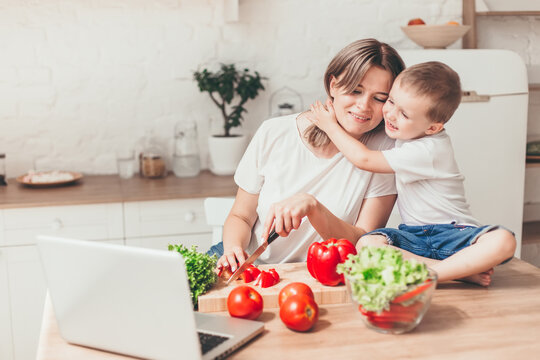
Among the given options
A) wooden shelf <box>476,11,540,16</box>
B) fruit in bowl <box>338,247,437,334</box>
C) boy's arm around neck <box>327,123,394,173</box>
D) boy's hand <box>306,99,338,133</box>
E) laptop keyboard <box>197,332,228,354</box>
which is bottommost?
laptop keyboard <box>197,332,228,354</box>

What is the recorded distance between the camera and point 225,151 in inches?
132

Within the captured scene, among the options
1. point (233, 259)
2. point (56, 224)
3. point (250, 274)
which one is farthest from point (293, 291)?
point (56, 224)

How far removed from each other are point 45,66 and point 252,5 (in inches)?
47.3

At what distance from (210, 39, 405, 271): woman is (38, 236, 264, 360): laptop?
74 centimetres

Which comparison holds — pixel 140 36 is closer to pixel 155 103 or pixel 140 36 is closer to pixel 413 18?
pixel 155 103

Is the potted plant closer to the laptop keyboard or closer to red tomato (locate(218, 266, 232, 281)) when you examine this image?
red tomato (locate(218, 266, 232, 281))

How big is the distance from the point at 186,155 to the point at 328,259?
1.98 meters

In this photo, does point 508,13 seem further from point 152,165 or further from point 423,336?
point 423,336

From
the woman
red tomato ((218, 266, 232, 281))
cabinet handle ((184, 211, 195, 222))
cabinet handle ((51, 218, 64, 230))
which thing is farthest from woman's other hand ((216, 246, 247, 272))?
cabinet handle ((51, 218, 64, 230))

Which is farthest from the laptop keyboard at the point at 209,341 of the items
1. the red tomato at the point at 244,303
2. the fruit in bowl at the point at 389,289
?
the fruit in bowl at the point at 389,289

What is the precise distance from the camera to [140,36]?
3.38 m

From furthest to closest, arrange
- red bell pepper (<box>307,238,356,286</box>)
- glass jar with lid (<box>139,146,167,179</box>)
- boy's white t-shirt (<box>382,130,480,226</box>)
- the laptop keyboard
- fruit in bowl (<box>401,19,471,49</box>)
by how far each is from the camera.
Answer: glass jar with lid (<box>139,146,167,179</box>)
fruit in bowl (<box>401,19,471,49</box>)
boy's white t-shirt (<box>382,130,480,226</box>)
red bell pepper (<box>307,238,356,286</box>)
the laptop keyboard

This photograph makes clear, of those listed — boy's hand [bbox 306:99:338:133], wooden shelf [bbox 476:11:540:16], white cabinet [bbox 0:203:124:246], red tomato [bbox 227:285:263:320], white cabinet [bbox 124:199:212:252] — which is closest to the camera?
red tomato [bbox 227:285:263:320]

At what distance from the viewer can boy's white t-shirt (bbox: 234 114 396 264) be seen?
2.08m
